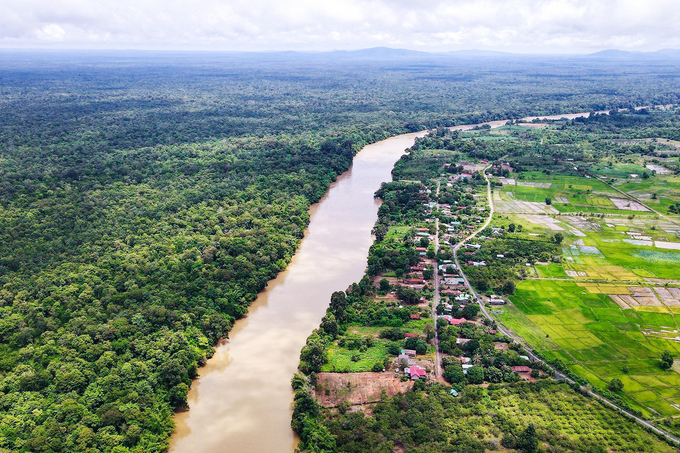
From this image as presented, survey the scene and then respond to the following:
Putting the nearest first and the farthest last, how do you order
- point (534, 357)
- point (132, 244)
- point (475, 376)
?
1. point (475, 376)
2. point (534, 357)
3. point (132, 244)

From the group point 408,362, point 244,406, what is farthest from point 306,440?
point 408,362

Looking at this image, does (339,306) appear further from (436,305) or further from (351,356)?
(436,305)

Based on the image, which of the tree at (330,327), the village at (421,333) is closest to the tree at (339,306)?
the village at (421,333)

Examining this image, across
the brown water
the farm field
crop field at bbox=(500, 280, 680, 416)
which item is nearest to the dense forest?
the brown water

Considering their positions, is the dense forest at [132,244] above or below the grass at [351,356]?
above

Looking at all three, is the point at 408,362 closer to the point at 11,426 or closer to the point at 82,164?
the point at 11,426

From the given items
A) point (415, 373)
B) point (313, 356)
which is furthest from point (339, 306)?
point (415, 373)

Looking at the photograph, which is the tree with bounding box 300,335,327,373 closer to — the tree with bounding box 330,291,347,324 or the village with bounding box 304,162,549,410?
the village with bounding box 304,162,549,410

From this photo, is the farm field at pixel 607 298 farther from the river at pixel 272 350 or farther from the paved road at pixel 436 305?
the river at pixel 272 350
